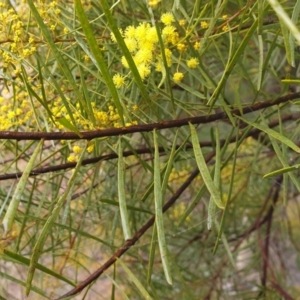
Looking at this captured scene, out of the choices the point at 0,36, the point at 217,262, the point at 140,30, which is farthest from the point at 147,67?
the point at 217,262

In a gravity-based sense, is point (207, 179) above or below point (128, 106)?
below

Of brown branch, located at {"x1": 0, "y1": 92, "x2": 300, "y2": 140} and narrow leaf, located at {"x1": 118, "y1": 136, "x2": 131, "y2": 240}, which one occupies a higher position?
brown branch, located at {"x1": 0, "y1": 92, "x2": 300, "y2": 140}

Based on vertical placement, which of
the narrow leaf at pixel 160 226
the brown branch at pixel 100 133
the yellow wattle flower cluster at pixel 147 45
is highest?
the yellow wattle flower cluster at pixel 147 45

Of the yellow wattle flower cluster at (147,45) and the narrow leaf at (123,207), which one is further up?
the yellow wattle flower cluster at (147,45)

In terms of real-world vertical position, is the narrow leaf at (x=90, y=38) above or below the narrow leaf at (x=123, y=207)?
above

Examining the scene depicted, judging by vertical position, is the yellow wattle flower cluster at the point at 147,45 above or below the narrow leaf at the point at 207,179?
above

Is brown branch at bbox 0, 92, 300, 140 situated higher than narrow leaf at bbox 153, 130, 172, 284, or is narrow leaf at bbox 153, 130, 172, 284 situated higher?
brown branch at bbox 0, 92, 300, 140

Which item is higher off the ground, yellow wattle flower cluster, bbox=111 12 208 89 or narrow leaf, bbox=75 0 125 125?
yellow wattle flower cluster, bbox=111 12 208 89

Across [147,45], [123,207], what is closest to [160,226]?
[123,207]

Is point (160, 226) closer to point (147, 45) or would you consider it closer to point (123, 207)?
point (123, 207)

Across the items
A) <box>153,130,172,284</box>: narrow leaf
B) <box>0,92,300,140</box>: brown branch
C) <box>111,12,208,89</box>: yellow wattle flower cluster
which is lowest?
<box>153,130,172,284</box>: narrow leaf

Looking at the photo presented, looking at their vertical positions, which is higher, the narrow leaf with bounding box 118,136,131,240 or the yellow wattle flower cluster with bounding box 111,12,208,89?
the yellow wattle flower cluster with bounding box 111,12,208,89
